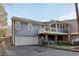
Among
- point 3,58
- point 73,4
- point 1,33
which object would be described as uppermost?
point 73,4

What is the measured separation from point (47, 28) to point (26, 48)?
56cm

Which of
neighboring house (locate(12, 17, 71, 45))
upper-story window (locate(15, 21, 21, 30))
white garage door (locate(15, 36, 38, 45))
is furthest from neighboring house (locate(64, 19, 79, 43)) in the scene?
upper-story window (locate(15, 21, 21, 30))

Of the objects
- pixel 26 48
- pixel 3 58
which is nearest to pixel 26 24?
pixel 26 48

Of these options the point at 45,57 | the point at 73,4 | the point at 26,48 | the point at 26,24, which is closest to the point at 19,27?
the point at 26,24

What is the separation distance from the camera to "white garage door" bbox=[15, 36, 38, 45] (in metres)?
4.59

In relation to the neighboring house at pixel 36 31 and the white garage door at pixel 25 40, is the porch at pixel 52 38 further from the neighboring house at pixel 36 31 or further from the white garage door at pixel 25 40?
the white garage door at pixel 25 40

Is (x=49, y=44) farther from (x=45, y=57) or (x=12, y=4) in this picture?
(x=12, y=4)

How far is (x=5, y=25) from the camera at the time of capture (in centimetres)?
453

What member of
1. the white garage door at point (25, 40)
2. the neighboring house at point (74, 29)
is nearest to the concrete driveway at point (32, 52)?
→ the white garage door at point (25, 40)

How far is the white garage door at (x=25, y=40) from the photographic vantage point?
15.0 feet

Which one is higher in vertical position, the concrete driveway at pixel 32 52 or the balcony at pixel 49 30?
the balcony at pixel 49 30

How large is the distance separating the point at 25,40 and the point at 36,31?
11.1 inches

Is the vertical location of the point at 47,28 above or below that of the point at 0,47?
above

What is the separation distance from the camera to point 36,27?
15.1 ft
